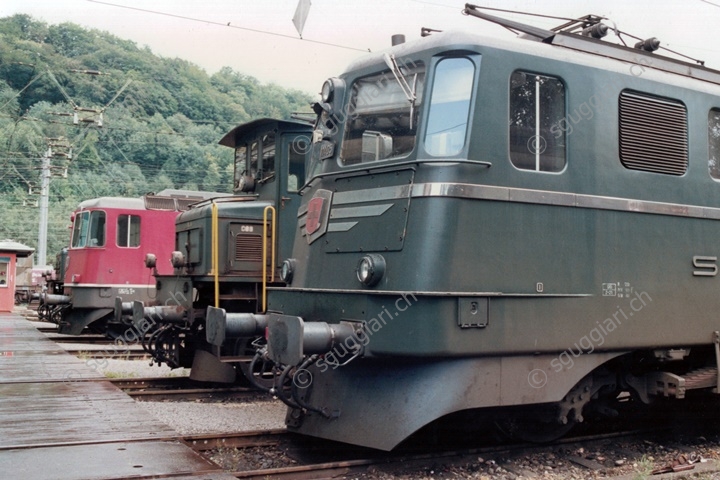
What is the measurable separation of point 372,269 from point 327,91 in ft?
5.87

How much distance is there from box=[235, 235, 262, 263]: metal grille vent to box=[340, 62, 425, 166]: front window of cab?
362cm

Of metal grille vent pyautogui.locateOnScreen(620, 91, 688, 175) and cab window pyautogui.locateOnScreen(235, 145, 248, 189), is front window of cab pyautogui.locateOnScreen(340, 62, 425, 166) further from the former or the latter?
cab window pyautogui.locateOnScreen(235, 145, 248, 189)

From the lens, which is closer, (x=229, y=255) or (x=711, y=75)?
(x=711, y=75)

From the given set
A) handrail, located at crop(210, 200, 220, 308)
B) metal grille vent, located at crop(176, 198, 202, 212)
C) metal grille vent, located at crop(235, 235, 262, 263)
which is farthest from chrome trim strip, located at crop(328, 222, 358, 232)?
metal grille vent, located at crop(176, 198, 202, 212)

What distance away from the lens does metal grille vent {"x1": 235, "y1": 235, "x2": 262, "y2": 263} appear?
9.34 m

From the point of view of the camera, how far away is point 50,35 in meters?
60.7

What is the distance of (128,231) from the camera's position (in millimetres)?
16281

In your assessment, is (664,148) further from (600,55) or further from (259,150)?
(259,150)

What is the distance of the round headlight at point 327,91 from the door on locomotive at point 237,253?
10.4ft

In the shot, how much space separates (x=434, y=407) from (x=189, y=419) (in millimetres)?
3729

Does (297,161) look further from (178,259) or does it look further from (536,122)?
(536,122)

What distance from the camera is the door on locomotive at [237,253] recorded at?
920 centimetres

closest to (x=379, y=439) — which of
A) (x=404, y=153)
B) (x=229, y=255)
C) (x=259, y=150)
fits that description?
(x=404, y=153)

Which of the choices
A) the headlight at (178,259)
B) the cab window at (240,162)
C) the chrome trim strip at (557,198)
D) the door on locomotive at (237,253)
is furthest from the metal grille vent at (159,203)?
the chrome trim strip at (557,198)
